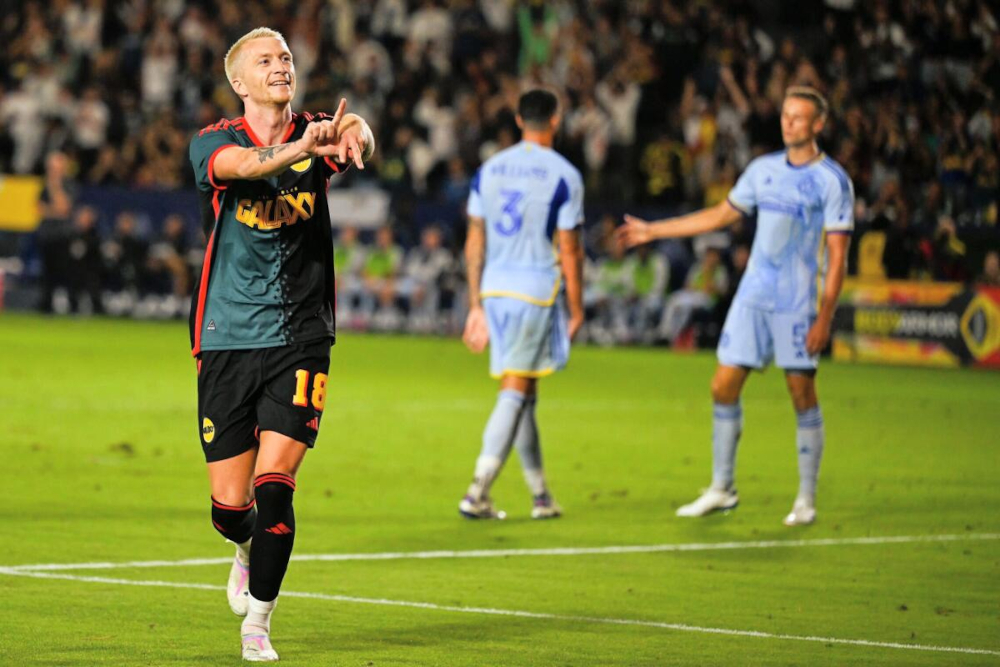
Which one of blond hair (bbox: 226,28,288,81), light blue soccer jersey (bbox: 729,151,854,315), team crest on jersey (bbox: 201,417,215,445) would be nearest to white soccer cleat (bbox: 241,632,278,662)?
team crest on jersey (bbox: 201,417,215,445)

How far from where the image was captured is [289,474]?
6.45m

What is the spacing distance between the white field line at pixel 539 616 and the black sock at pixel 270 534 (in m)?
1.39

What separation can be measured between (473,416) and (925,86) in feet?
34.4

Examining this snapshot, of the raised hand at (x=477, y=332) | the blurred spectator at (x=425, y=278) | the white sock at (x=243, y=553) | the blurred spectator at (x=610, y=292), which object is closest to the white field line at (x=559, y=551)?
the raised hand at (x=477, y=332)

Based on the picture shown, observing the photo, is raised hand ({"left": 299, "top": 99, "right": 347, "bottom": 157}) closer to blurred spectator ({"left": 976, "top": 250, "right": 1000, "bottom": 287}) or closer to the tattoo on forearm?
the tattoo on forearm

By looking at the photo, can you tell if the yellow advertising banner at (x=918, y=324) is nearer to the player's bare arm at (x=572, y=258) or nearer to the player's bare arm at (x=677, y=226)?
the player's bare arm at (x=677, y=226)

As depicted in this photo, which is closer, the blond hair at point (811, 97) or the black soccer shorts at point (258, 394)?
the black soccer shorts at point (258, 394)

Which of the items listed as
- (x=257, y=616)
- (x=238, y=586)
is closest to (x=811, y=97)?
(x=238, y=586)

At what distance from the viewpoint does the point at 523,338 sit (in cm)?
1049

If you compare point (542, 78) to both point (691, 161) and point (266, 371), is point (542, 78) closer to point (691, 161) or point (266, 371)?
point (691, 161)

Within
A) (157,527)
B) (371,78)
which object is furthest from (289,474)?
(371,78)

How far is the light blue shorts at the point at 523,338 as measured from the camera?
10.5 m

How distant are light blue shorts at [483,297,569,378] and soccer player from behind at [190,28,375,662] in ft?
12.7

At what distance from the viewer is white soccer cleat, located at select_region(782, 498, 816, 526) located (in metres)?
10.5
